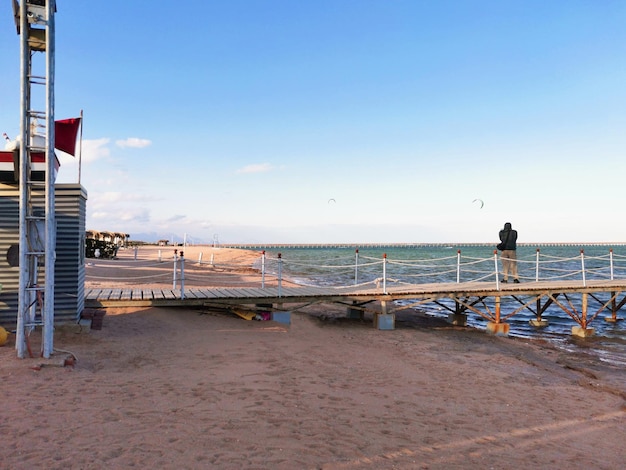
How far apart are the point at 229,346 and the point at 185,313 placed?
9.59 ft

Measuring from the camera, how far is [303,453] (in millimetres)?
4848

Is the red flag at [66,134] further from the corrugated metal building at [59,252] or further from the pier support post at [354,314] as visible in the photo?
the pier support post at [354,314]

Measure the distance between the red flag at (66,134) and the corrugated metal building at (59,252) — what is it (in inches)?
34.0

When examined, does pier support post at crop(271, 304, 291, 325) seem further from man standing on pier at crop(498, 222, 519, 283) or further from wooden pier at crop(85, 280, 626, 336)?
man standing on pier at crop(498, 222, 519, 283)

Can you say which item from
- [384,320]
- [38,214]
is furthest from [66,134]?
→ [384,320]

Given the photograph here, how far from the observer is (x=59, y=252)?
945cm

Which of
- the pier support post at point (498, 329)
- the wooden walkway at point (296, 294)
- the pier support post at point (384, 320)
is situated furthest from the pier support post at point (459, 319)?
the pier support post at point (384, 320)

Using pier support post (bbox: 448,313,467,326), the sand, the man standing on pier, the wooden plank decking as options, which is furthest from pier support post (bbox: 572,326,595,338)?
the sand

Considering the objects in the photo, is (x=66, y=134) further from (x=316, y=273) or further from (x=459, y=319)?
(x=316, y=273)

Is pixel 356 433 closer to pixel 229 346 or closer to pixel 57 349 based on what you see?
pixel 229 346

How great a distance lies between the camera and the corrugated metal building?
29.8 feet

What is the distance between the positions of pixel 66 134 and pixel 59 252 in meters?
2.38

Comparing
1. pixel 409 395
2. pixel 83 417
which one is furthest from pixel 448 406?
pixel 83 417

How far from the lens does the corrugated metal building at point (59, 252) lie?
909 centimetres
